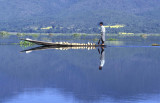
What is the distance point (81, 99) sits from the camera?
2067 cm

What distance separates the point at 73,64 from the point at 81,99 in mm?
16009

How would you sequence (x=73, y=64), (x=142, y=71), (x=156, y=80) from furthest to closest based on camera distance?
(x=73, y=64), (x=142, y=71), (x=156, y=80)

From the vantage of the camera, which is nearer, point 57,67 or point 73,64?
point 57,67

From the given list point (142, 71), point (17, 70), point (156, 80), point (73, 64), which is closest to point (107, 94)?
point (156, 80)

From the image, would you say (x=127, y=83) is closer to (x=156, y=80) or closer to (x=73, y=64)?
(x=156, y=80)

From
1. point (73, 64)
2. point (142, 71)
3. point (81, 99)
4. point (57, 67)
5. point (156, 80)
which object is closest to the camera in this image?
point (81, 99)

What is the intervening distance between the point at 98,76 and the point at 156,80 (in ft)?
12.2

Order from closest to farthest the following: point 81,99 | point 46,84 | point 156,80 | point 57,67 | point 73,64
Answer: point 81,99 → point 46,84 → point 156,80 → point 57,67 → point 73,64

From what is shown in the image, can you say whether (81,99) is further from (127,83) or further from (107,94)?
(127,83)

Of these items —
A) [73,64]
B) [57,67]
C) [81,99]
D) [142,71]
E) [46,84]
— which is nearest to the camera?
[81,99]

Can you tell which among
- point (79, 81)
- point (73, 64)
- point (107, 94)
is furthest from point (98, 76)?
point (73, 64)

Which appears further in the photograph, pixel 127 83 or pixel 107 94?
pixel 127 83

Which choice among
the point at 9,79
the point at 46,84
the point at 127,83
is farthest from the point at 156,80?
the point at 9,79

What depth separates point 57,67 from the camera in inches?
1330
